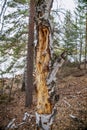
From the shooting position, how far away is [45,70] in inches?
181

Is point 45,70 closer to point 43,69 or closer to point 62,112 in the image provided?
point 43,69

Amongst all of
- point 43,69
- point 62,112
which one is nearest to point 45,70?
point 43,69

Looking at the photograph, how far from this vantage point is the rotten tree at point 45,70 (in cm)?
Answer: 456

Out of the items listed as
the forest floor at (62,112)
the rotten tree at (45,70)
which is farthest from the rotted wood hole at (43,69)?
the forest floor at (62,112)

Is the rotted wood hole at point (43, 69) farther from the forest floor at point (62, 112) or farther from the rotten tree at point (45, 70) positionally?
the forest floor at point (62, 112)

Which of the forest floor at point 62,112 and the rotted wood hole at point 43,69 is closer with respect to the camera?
the rotted wood hole at point 43,69

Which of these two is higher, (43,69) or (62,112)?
(43,69)

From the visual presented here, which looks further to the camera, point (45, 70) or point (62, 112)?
point (62, 112)

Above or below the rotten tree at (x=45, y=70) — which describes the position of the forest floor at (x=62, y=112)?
below

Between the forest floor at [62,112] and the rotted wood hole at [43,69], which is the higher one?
the rotted wood hole at [43,69]

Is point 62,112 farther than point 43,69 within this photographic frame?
Yes

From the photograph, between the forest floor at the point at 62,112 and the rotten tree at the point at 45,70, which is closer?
the rotten tree at the point at 45,70

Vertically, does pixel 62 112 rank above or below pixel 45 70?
below

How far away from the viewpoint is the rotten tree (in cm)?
456
